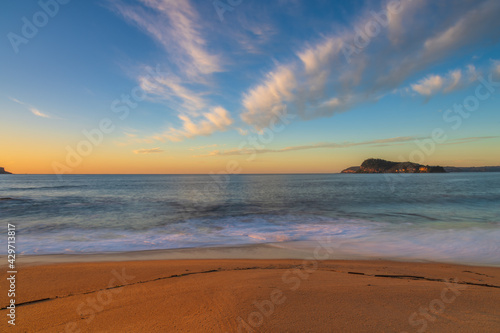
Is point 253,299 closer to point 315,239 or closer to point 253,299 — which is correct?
point 253,299

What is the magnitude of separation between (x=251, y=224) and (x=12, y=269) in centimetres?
1046

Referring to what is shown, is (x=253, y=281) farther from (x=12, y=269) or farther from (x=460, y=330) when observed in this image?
(x=12, y=269)

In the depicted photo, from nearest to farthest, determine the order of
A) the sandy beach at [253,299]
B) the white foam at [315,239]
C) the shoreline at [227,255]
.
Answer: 1. the sandy beach at [253,299]
2. the shoreline at [227,255]
3. the white foam at [315,239]

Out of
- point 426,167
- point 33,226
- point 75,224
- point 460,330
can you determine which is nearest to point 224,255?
point 460,330

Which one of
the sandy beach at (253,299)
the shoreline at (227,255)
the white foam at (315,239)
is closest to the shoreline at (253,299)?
the sandy beach at (253,299)

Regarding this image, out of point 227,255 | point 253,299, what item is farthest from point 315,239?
point 253,299

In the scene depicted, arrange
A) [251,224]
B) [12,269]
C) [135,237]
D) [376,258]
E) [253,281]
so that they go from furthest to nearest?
[251,224] < [135,237] < [376,258] < [12,269] < [253,281]

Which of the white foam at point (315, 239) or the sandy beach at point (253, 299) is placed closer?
the sandy beach at point (253, 299)

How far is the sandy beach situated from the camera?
10.8 ft

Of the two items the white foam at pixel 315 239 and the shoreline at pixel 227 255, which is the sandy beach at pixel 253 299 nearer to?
the shoreline at pixel 227 255

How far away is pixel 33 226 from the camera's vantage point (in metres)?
13.3

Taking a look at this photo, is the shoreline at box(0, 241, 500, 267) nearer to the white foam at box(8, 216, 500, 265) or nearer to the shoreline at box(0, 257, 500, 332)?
the white foam at box(8, 216, 500, 265)

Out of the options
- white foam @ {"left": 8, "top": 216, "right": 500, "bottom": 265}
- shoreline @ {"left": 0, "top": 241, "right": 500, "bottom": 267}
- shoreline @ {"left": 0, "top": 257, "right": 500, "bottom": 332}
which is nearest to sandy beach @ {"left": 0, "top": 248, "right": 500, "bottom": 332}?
shoreline @ {"left": 0, "top": 257, "right": 500, "bottom": 332}

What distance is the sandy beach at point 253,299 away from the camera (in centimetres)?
328
